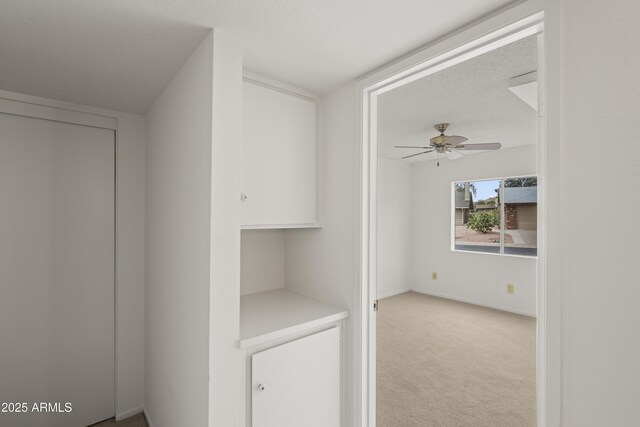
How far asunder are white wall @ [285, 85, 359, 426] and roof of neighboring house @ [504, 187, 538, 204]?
12.4 ft

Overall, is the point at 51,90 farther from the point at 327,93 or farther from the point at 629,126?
the point at 629,126

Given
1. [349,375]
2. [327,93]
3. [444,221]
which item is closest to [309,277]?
[349,375]

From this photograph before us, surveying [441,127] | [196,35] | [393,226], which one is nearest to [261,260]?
[196,35]

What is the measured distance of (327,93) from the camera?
1.98 meters

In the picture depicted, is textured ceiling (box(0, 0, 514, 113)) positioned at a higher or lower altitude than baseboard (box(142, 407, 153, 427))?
higher

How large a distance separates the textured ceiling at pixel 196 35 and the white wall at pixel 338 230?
9.4 inches

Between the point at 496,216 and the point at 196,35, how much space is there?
4.76 metres

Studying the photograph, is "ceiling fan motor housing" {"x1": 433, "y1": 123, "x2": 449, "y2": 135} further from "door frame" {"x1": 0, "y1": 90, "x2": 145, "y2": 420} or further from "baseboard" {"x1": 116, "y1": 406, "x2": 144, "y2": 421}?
"baseboard" {"x1": 116, "y1": 406, "x2": 144, "y2": 421}

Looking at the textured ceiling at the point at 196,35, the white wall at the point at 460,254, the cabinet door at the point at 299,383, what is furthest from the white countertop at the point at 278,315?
the white wall at the point at 460,254

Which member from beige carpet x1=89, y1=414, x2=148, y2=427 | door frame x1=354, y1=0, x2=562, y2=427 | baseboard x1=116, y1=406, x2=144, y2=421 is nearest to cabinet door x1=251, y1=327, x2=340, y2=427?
door frame x1=354, y1=0, x2=562, y2=427

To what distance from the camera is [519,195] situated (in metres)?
4.48

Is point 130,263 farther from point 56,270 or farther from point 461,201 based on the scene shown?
point 461,201

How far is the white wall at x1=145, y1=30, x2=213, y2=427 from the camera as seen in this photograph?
1.35 metres

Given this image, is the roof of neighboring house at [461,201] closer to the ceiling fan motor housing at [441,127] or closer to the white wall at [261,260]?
the ceiling fan motor housing at [441,127]
